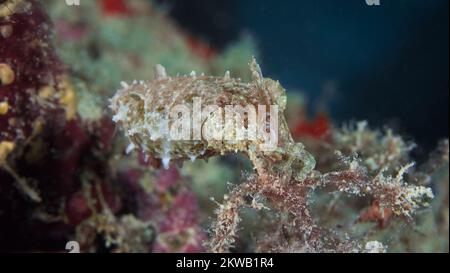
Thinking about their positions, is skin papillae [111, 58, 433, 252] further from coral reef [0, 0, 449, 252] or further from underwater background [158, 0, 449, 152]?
underwater background [158, 0, 449, 152]

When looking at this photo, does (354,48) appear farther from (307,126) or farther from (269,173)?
(269,173)

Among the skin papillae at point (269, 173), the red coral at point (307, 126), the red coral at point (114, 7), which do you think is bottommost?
the skin papillae at point (269, 173)

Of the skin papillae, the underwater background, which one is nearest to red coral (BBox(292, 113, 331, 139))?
the underwater background

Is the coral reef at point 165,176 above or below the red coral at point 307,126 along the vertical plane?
below

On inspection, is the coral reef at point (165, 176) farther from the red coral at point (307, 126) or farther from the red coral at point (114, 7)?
the red coral at point (114, 7)

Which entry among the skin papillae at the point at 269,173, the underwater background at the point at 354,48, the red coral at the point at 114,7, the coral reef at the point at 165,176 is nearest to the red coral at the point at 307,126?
the underwater background at the point at 354,48

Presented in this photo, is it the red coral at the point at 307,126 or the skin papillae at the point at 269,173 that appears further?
the red coral at the point at 307,126

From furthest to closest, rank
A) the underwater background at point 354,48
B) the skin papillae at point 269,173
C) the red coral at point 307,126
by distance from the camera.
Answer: the underwater background at point 354,48, the red coral at point 307,126, the skin papillae at point 269,173

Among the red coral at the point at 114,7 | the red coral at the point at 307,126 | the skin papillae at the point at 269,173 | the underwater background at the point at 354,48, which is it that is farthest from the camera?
the underwater background at the point at 354,48

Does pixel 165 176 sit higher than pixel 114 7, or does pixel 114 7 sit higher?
pixel 114 7

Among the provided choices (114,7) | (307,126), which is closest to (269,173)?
(307,126)
